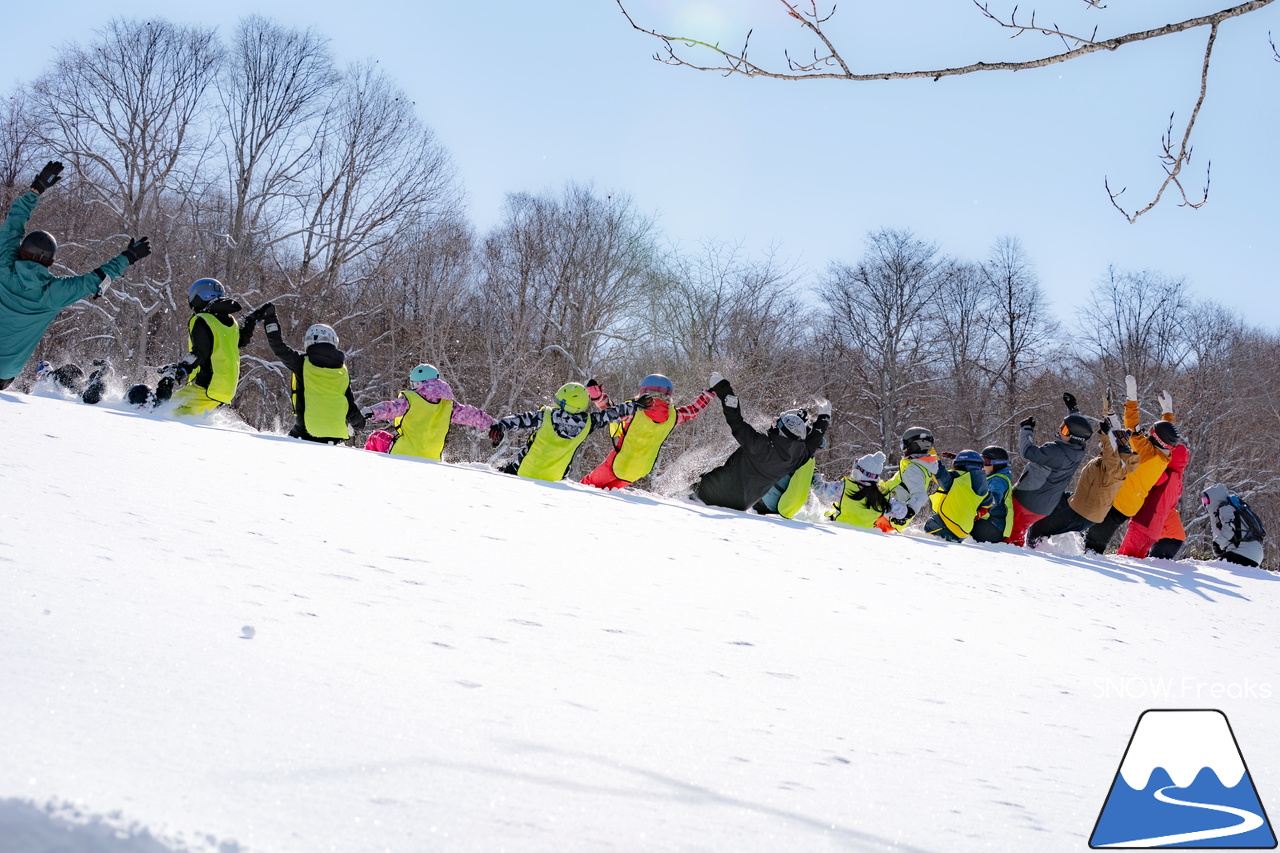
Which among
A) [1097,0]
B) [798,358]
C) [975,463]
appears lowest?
[975,463]

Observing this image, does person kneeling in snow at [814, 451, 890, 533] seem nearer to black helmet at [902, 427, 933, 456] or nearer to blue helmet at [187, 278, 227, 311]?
black helmet at [902, 427, 933, 456]

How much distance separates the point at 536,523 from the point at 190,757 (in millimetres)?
3089

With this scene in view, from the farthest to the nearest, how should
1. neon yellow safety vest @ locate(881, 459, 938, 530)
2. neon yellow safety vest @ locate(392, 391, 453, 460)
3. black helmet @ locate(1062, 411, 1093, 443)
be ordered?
1. black helmet @ locate(1062, 411, 1093, 443)
2. neon yellow safety vest @ locate(881, 459, 938, 530)
3. neon yellow safety vest @ locate(392, 391, 453, 460)

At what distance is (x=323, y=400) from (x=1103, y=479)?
7902mm

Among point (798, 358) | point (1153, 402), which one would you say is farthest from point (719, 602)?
point (1153, 402)

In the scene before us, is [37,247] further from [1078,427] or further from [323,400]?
[1078,427]

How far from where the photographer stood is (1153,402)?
29.0m

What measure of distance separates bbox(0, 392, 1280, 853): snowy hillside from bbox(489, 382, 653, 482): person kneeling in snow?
10.4 ft

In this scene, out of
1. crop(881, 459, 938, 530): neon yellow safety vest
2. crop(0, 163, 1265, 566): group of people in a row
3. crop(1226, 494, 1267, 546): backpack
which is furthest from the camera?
crop(1226, 494, 1267, 546): backpack

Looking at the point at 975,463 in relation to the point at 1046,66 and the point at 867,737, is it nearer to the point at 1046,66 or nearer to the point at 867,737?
the point at 1046,66

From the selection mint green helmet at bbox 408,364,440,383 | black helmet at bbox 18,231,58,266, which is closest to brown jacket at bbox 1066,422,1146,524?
mint green helmet at bbox 408,364,440,383

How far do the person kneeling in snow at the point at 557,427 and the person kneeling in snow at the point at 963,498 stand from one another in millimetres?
3431

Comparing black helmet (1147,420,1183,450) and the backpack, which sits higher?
black helmet (1147,420,1183,450)

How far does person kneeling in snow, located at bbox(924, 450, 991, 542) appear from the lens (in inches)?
322
